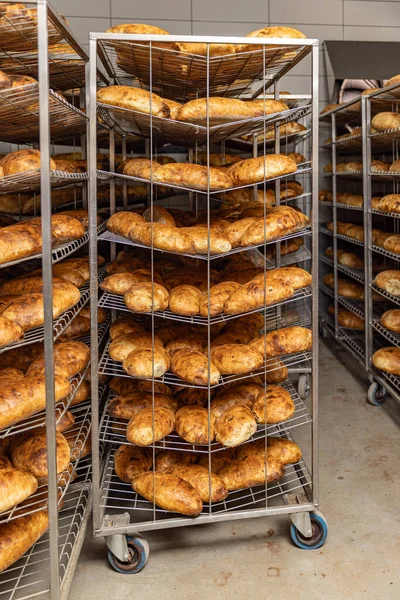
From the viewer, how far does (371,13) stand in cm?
516

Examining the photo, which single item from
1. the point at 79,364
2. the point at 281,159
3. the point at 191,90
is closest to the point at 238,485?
the point at 79,364

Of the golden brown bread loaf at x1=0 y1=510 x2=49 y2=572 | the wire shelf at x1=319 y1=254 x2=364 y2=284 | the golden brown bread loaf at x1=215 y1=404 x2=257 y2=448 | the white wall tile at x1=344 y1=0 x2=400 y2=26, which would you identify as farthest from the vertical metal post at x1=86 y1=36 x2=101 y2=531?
the white wall tile at x1=344 y1=0 x2=400 y2=26

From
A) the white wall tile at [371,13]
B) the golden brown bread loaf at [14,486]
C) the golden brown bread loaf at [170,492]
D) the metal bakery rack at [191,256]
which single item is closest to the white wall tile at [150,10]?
the white wall tile at [371,13]

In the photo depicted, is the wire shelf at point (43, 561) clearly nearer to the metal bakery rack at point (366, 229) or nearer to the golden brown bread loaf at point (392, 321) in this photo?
the metal bakery rack at point (366, 229)

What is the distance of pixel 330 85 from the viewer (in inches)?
205

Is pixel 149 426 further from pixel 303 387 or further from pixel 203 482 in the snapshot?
pixel 303 387

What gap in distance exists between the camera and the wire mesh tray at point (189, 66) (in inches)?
84.0

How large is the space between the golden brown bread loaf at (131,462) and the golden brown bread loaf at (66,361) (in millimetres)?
408

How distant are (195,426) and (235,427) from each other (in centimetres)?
16

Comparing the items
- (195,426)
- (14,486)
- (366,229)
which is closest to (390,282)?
(366,229)

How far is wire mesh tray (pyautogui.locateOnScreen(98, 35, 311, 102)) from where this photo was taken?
2133 mm

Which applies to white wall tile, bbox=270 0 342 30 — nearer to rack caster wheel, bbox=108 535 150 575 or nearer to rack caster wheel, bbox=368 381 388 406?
rack caster wheel, bbox=368 381 388 406

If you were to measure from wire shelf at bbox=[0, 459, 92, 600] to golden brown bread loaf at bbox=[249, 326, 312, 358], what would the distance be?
91cm

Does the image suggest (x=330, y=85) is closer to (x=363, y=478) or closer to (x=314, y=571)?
(x=363, y=478)
